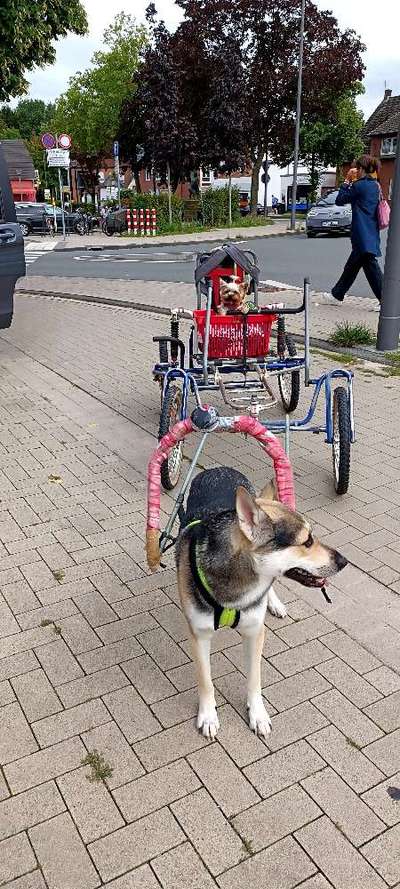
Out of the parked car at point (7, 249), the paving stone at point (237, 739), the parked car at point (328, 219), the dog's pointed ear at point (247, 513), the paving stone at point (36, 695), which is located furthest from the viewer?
the parked car at point (328, 219)

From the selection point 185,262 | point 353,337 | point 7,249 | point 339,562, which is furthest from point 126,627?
point 185,262

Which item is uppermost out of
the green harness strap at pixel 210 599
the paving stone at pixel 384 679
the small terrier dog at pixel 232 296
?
the small terrier dog at pixel 232 296

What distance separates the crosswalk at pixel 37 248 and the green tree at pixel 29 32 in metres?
8.04

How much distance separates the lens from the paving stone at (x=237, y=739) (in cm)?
276

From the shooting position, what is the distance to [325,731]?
2881 millimetres

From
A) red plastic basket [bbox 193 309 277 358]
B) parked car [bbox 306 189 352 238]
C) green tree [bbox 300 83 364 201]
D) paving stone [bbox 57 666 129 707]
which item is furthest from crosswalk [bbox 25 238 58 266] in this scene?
green tree [bbox 300 83 364 201]

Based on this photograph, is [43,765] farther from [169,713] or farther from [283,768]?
[283,768]

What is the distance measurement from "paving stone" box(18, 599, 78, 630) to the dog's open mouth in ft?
5.17

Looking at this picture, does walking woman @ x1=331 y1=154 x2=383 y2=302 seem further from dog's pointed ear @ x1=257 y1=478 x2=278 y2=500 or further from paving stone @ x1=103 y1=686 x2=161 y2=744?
paving stone @ x1=103 y1=686 x2=161 y2=744

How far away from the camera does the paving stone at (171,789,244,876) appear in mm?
2338

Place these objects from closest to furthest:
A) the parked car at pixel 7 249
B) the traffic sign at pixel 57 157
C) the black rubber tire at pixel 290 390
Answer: the black rubber tire at pixel 290 390, the parked car at pixel 7 249, the traffic sign at pixel 57 157

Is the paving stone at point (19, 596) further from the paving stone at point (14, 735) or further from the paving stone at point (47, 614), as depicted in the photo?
the paving stone at point (14, 735)

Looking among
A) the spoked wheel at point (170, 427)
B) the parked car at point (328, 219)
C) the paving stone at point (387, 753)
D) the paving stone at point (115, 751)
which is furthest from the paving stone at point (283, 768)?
the parked car at point (328, 219)

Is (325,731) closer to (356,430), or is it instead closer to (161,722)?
(161,722)
